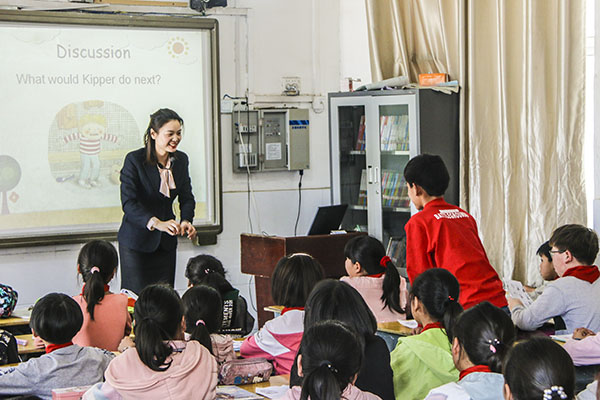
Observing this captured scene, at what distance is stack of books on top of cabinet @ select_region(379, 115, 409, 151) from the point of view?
19.4 ft

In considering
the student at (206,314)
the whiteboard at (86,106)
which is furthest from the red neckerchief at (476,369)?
the whiteboard at (86,106)

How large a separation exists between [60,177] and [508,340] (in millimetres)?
4445

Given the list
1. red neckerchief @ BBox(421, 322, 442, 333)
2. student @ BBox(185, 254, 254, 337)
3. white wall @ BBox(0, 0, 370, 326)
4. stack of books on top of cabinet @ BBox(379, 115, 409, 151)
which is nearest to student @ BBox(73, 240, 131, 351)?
student @ BBox(185, 254, 254, 337)

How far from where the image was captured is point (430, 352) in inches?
117

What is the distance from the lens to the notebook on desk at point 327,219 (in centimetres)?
614

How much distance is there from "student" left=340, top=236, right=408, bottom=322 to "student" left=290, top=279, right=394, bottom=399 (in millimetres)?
1420

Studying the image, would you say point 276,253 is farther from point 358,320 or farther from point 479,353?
point 479,353

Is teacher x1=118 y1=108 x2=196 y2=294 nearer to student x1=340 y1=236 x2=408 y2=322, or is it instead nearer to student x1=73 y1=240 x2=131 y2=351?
student x1=73 y1=240 x2=131 y2=351

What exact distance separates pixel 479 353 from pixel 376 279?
1675 millimetres

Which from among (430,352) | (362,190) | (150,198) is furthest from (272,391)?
(362,190)

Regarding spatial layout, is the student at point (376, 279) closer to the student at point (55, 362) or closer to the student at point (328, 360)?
the student at point (55, 362)

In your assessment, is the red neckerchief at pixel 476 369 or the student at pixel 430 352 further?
the student at pixel 430 352

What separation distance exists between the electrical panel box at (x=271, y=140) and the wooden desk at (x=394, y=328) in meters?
3.16

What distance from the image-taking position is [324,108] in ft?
23.4
